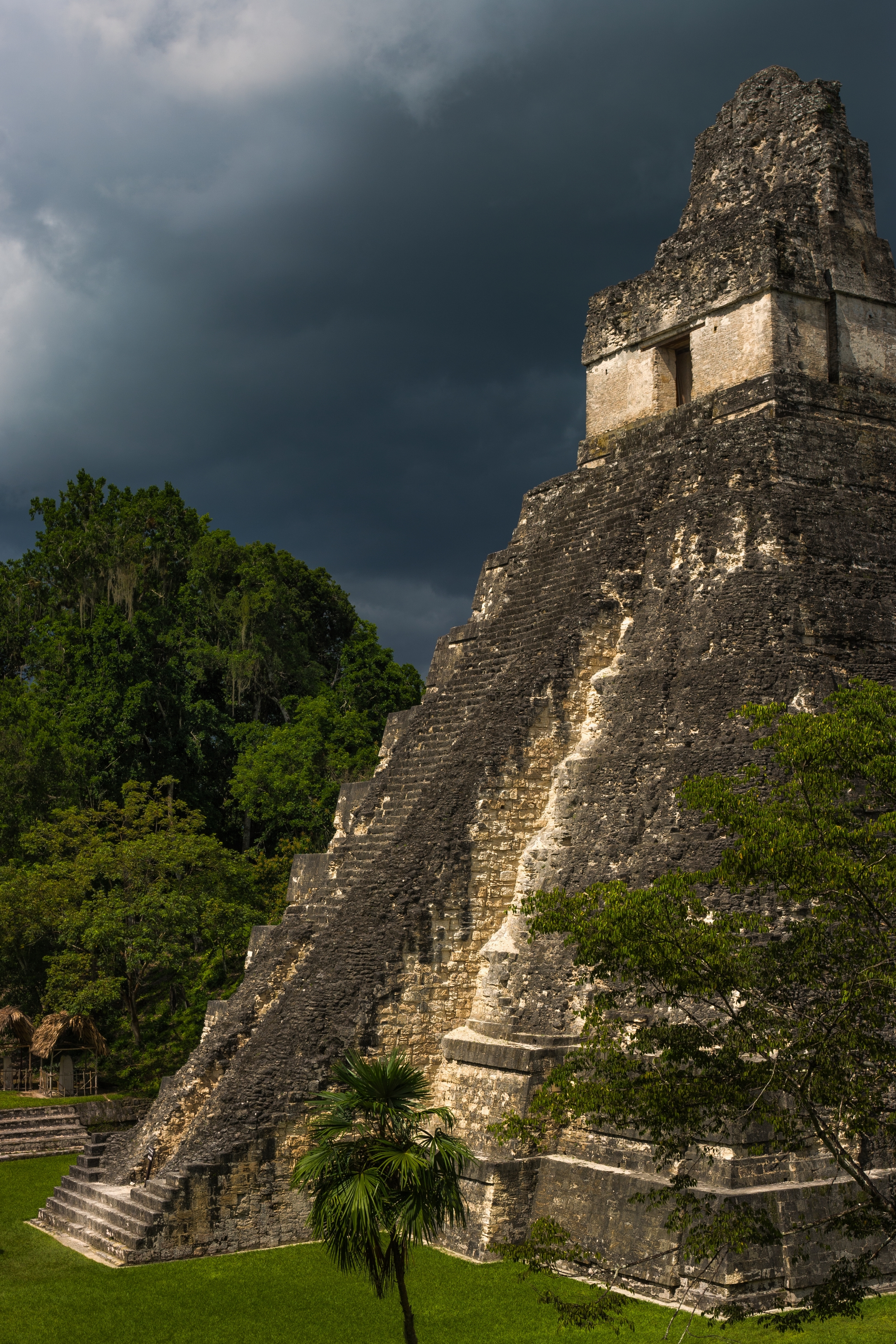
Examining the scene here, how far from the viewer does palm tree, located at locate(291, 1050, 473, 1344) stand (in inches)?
294

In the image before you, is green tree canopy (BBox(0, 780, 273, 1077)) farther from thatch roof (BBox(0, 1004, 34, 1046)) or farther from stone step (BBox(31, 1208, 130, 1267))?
stone step (BBox(31, 1208, 130, 1267))

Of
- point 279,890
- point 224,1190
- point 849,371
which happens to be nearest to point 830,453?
point 849,371

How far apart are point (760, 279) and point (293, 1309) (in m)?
12.4

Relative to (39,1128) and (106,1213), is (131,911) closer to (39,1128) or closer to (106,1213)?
(39,1128)

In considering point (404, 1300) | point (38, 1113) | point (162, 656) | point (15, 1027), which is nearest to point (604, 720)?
point (404, 1300)

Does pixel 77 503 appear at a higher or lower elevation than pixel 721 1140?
higher

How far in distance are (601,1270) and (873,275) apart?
40.4 ft

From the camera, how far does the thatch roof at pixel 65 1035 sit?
2189 centimetres

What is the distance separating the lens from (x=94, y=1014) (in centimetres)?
2484

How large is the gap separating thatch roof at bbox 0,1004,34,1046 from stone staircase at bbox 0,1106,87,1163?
3.81 m

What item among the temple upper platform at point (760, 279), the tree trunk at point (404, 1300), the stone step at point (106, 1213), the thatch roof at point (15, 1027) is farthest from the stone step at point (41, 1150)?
the temple upper platform at point (760, 279)

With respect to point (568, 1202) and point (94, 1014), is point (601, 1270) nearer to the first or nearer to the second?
point (568, 1202)

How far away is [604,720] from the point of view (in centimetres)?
1365

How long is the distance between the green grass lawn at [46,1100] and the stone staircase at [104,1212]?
6648mm
